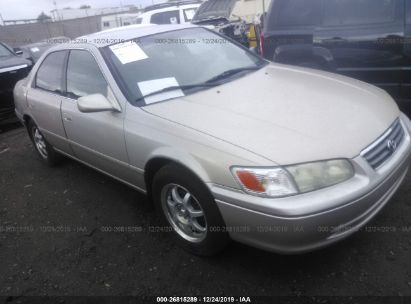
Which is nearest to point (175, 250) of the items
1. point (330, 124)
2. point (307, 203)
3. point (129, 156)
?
point (129, 156)

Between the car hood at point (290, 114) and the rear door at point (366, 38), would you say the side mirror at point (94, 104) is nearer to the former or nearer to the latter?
the car hood at point (290, 114)

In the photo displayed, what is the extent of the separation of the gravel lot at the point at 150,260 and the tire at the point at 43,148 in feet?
3.17

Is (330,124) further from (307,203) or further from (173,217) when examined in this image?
(173,217)

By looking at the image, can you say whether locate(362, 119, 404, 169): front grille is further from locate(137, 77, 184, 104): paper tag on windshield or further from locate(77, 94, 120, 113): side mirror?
locate(77, 94, 120, 113): side mirror

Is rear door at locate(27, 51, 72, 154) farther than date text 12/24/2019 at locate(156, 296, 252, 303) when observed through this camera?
Yes

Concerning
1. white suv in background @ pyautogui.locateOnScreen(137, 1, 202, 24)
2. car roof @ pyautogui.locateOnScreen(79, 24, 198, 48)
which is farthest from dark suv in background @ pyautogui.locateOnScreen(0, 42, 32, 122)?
white suv in background @ pyautogui.locateOnScreen(137, 1, 202, 24)

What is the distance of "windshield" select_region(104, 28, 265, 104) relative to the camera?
3.19m

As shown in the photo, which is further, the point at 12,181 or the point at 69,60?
the point at 12,181

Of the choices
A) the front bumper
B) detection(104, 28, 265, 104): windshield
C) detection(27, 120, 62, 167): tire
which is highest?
detection(104, 28, 265, 104): windshield

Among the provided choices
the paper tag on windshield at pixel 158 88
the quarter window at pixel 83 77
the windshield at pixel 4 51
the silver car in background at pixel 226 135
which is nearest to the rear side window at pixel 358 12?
the silver car in background at pixel 226 135

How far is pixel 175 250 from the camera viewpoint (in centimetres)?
308

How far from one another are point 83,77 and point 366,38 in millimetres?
3020

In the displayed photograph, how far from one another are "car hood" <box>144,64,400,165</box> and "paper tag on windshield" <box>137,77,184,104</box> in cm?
8

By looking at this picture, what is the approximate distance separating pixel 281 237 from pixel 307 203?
26cm
